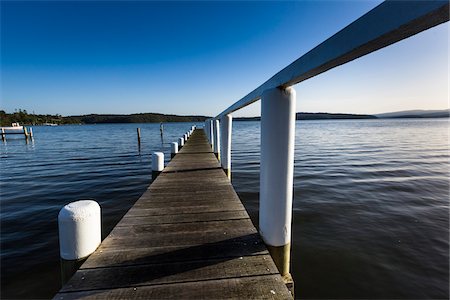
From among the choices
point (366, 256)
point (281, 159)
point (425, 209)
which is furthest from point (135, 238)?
point (425, 209)

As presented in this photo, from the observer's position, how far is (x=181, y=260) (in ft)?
7.80

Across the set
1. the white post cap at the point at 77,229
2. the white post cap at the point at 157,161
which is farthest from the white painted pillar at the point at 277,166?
the white post cap at the point at 157,161

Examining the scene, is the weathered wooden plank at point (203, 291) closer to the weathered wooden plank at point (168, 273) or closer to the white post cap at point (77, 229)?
the weathered wooden plank at point (168, 273)

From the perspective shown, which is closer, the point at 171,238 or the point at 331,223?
the point at 171,238

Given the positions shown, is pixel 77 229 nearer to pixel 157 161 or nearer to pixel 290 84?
pixel 290 84

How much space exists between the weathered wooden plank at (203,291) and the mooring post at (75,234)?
0.44 meters

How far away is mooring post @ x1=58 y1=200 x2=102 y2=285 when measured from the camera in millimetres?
2227

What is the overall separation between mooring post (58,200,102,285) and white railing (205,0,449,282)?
1.84 m

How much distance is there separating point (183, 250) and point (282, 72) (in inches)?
85.6

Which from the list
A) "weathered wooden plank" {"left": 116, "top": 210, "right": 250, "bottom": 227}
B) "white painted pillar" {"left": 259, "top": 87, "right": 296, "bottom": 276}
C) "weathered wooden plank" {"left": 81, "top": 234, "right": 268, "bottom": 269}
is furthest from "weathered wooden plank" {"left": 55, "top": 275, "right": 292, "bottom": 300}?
"weathered wooden plank" {"left": 116, "top": 210, "right": 250, "bottom": 227}

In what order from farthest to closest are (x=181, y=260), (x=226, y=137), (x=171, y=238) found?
(x=226, y=137), (x=171, y=238), (x=181, y=260)

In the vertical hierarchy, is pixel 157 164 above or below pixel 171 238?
above

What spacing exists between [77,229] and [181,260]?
108cm

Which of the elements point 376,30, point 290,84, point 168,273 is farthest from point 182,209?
point 376,30
